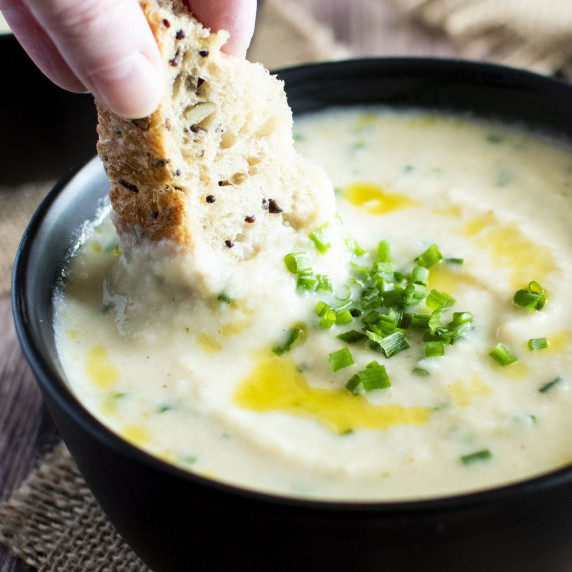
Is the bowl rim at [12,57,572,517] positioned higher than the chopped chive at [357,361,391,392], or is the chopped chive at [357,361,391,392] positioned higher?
the bowl rim at [12,57,572,517]

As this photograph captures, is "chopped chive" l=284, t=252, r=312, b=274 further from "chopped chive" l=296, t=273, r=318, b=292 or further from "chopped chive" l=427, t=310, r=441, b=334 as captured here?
"chopped chive" l=427, t=310, r=441, b=334

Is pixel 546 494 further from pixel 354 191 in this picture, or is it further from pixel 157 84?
pixel 354 191

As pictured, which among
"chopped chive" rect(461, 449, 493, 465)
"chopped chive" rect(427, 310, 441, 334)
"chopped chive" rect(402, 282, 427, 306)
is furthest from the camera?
"chopped chive" rect(402, 282, 427, 306)

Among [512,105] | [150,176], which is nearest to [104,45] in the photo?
[150,176]

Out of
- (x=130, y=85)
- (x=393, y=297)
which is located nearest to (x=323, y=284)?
(x=393, y=297)

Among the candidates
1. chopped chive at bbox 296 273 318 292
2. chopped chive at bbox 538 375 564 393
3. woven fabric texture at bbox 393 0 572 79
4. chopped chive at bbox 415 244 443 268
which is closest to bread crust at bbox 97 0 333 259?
chopped chive at bbox 296 273 318 292

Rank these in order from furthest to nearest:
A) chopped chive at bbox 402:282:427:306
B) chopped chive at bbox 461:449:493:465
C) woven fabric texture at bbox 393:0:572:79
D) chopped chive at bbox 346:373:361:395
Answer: woven fabric texture at bbox 393:0:572:79
chopped chive at bbox 402:282:427:306
chopped chive at bbox 346:373:361:395
chopped chive at bbox 461:449:493:465
